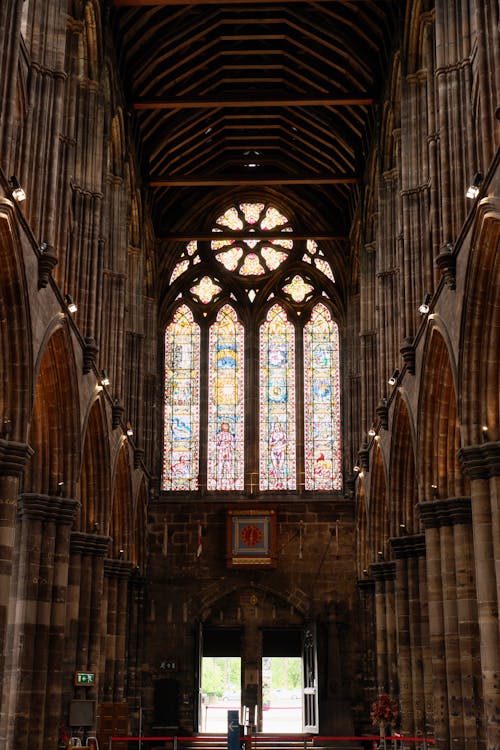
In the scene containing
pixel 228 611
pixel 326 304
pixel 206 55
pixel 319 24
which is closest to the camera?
pixel 319 24

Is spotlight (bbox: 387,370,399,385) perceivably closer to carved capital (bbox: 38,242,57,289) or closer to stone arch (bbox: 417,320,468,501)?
stone arch (bbox: 417,320,468,501)

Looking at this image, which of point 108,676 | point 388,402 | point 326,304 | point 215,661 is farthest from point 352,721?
→ point 326,304

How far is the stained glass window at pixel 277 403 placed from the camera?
3203cm

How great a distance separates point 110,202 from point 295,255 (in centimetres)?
1067

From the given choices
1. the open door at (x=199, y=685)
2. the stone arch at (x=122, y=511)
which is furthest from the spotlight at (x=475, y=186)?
the open door at (x=199, y=685)

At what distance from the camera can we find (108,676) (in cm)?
2497

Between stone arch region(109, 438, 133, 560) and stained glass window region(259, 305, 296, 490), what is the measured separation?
6199 mm

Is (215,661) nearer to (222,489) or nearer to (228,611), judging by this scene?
(228,611)

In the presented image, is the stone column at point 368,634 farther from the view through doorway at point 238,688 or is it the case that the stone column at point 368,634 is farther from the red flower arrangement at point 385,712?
the red flower arrangement at point 385,712

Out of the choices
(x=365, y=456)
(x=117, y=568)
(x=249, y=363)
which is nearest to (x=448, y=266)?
(x=365, y=456)

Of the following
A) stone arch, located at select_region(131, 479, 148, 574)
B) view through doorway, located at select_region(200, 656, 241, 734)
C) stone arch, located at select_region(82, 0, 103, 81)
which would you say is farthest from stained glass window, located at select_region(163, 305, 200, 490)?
stone arch, located at select_region(82, 0, 103, 81)

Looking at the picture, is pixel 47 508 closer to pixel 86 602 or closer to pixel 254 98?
Answer: pixel 86 602

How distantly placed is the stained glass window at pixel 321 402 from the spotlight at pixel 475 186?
1768 cm

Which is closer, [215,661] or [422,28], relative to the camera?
[422,28]
